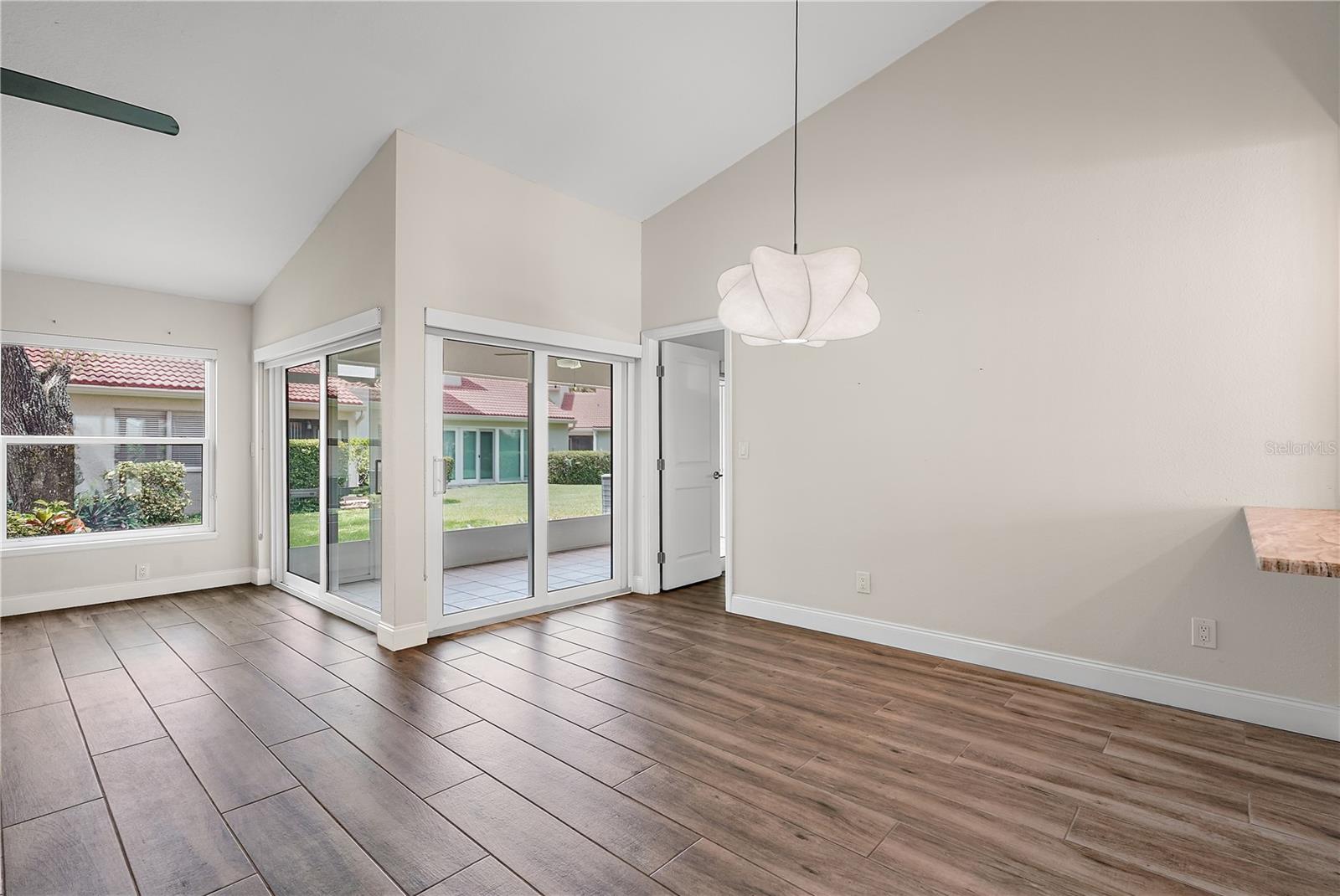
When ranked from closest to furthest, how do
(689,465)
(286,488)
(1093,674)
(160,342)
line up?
1. (1093,674)
2. (160,342)
3. (286,488)
4. (689,465)

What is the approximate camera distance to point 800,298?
250cm

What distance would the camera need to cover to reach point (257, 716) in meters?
2.88

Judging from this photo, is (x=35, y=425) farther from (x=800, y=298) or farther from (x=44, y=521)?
(x=800, y=298)

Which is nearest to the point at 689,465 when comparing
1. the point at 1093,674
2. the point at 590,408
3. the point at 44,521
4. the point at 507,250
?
the point at 590,408

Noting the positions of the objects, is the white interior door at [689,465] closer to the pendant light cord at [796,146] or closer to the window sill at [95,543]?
the pendant light cord at [796,146]

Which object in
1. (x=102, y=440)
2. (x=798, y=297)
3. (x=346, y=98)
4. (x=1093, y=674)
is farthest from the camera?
(x=102, y=440)

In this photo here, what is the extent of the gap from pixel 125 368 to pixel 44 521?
1.24 metres

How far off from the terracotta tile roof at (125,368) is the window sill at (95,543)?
117 centimetres

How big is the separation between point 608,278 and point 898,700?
3.54m

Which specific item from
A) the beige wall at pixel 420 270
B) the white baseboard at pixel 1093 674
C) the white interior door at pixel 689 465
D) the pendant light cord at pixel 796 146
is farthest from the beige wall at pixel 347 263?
the white baseboard at pixel 1093 674

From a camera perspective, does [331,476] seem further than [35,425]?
Yes

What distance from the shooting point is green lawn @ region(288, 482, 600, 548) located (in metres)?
4.26

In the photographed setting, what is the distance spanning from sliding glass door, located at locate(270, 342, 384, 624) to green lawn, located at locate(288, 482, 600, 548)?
2 cm

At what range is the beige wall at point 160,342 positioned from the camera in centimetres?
458
